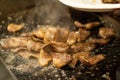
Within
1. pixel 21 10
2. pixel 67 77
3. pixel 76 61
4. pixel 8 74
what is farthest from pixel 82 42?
pixel 21 10

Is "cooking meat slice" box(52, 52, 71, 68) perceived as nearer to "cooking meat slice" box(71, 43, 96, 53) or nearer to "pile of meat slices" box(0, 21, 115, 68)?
"pile of meat slices" box(0, 21, 115, 68)

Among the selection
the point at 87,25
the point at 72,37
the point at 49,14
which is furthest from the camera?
the point at 49,14

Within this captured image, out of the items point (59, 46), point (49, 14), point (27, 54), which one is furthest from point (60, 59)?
point (49, 14)

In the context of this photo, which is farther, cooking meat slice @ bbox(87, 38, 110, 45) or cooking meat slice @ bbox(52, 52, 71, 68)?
cooking meat slice @ bbox(87, 38, 110, 45)

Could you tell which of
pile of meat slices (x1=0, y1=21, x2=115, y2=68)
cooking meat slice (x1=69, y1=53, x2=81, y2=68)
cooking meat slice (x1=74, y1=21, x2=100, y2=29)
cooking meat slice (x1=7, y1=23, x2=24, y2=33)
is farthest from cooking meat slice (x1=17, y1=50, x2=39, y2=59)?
cooking meat slice (x1=74, y1=21, x2=100, y2=29)

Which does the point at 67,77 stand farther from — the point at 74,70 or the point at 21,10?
the point at 21,10

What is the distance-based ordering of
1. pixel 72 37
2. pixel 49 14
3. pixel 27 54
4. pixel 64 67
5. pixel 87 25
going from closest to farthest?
pixel 64 67 < pixel 27 54 < pixel 72 37 < pixel 87 25 < pixel 49 14

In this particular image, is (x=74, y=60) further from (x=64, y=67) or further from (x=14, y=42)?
(x=14, y=42)
